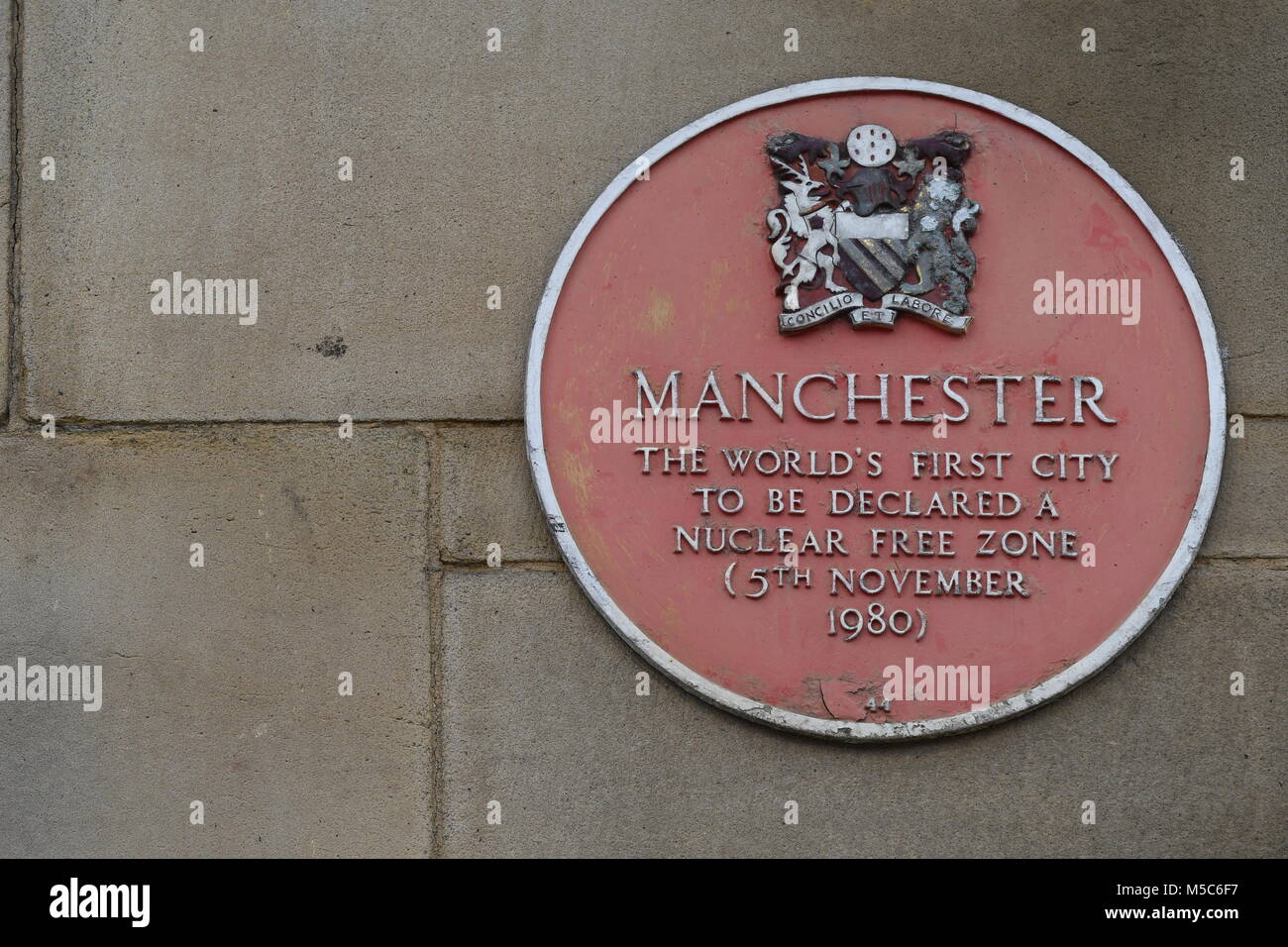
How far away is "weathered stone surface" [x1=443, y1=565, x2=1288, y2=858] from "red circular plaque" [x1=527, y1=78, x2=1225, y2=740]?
107 mm

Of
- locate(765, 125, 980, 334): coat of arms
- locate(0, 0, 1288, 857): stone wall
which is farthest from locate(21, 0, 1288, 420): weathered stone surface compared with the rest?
locate(765, 125, 980, 334): coat of arms

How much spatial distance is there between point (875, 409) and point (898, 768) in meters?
0.90

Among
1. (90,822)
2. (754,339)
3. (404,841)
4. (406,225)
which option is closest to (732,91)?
(754,339)

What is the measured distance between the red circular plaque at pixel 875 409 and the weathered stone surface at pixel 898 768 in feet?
0.35

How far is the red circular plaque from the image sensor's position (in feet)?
11.7

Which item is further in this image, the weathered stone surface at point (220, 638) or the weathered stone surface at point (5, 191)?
the weathered stone surface at point (5, 191)

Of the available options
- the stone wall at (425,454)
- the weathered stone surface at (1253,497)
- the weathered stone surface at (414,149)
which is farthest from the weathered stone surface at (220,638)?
the weathered stone surface at (1253,497)

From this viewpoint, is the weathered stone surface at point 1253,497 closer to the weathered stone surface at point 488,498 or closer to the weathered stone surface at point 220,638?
the weathered stone surface at point 488,498

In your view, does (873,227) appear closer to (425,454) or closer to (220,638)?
(425,454)

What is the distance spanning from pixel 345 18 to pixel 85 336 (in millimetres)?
1100

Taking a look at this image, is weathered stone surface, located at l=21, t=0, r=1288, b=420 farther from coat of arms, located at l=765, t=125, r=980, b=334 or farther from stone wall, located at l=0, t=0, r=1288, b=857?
coat of arms, located at l=765, t=125, r=980, b=334

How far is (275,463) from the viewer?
3723mm

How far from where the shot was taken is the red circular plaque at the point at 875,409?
3559 mm

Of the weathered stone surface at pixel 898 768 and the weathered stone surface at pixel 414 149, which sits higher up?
the weathered stone surface at pixel 414 149
